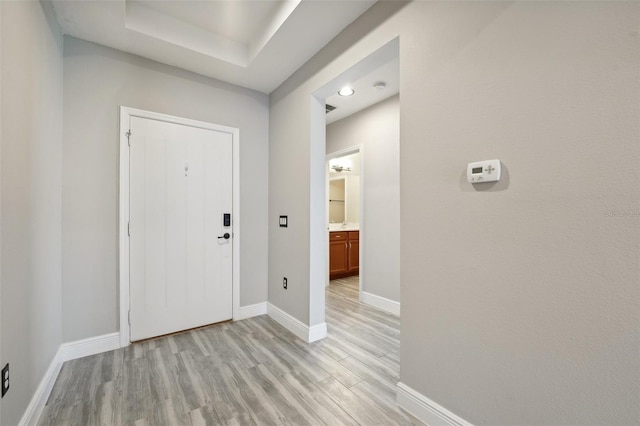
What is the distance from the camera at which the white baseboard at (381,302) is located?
332 cm

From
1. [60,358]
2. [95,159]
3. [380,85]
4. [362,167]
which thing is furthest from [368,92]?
[60,358]

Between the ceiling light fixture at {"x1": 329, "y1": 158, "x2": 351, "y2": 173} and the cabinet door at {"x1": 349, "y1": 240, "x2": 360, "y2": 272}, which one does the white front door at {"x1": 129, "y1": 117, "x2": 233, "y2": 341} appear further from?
the ceiling light fixture at {"x1": 329, "y1": 158, "x2": 351, "y2": 173}

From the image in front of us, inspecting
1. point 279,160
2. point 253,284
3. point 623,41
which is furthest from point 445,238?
point 253,284

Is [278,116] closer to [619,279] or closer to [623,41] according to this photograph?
[623,41]

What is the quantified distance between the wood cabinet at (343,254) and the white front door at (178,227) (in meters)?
2.27

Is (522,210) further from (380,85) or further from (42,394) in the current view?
(42,394)

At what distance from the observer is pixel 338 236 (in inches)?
197

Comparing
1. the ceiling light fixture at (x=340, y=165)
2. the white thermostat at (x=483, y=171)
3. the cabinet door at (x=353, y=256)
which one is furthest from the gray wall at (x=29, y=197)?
the ceiling light fixture at (x=340, y=165)

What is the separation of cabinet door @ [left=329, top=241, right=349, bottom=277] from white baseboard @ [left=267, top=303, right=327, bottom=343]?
1.99 metres

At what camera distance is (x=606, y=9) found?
98cm

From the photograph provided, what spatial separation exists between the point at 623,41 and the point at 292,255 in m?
2.54

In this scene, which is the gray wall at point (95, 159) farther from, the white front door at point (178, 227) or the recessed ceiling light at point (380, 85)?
the recessed ceiling light at point (380, 85)

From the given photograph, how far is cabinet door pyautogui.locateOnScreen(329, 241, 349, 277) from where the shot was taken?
491cm

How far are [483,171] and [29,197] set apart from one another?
8.12 feet
